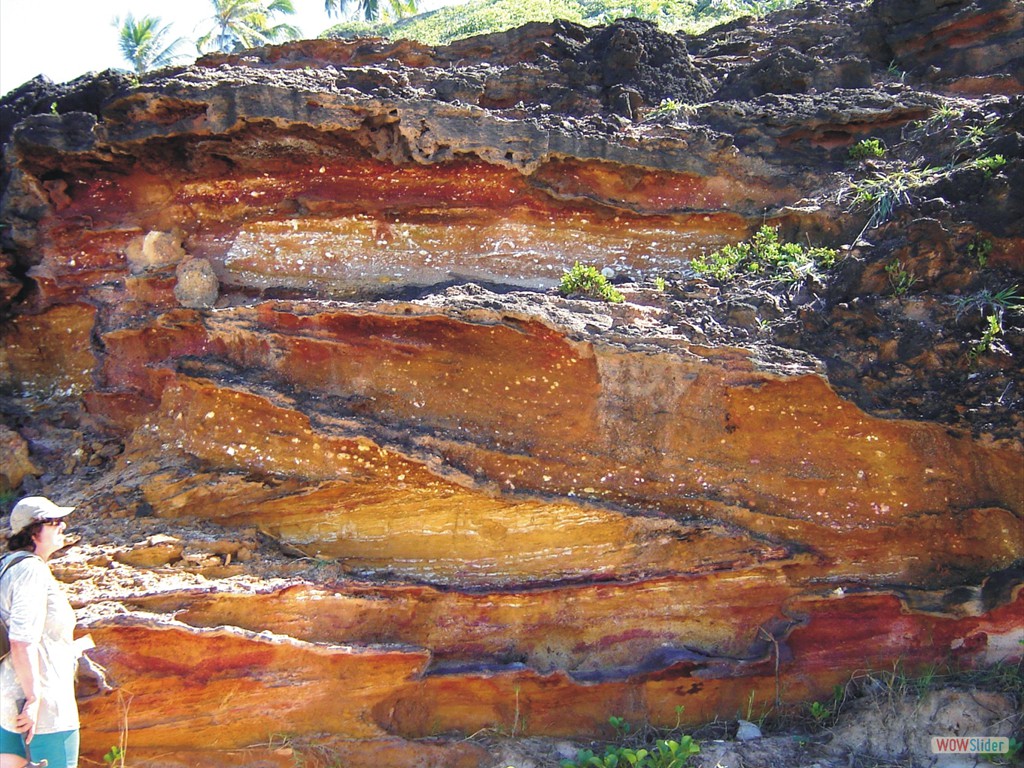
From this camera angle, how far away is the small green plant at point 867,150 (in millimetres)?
6191

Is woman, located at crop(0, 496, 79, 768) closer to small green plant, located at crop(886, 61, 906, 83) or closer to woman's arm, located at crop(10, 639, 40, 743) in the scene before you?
woman's arm, located at crop(10, 639, 40, 743)

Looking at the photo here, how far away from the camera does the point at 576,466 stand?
5359 mm

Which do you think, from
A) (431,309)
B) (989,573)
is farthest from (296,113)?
(989,573)

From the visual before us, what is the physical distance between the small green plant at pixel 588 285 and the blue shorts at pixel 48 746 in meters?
3.81

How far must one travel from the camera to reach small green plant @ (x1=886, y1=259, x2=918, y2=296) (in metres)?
5.27

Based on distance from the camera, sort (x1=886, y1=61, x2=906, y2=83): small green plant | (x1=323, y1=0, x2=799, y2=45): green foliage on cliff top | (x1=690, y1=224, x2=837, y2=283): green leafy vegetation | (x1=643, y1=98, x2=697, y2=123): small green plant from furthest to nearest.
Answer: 1. (x1=323, y1=0, x2=799, y2=45): green foliage on cliff top
2. (x1=886, y1=61, x2=906, y2=83): small green plant
3. (x1=643, y1=98, x2=697, y2=123): small green plant
4. (x1=690, y1=224, x2=837, y2=283): green leafy vegetation

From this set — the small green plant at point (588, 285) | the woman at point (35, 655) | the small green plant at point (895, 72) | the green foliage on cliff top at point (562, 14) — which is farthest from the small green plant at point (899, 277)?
the green foliage on cliff top at point (562, 14)

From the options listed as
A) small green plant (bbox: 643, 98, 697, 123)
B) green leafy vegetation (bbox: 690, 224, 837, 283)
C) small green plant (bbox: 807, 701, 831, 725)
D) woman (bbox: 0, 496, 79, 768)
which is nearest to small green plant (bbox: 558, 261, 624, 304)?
green leafy vegetation (bbox: 690, 224, 837, 283)

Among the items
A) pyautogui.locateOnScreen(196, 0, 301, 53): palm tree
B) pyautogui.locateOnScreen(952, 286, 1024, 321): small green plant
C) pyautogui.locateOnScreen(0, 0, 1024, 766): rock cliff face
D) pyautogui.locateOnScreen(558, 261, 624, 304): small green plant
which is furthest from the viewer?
pyautogui.locateOnScreen(196, 0, 301, 53): palm tree

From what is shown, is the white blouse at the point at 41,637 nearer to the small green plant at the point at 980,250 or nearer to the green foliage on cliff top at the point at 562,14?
the small green plant at the point at 980,250

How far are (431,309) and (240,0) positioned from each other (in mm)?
20354

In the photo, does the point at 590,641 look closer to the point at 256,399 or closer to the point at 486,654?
the point at 486,654

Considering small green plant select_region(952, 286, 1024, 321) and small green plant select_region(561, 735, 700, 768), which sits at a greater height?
small green plant select_region(952, 286, 1024, 321)

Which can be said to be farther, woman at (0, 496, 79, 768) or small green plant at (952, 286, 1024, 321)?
small green plant at (952, 286, 1024, 321)
